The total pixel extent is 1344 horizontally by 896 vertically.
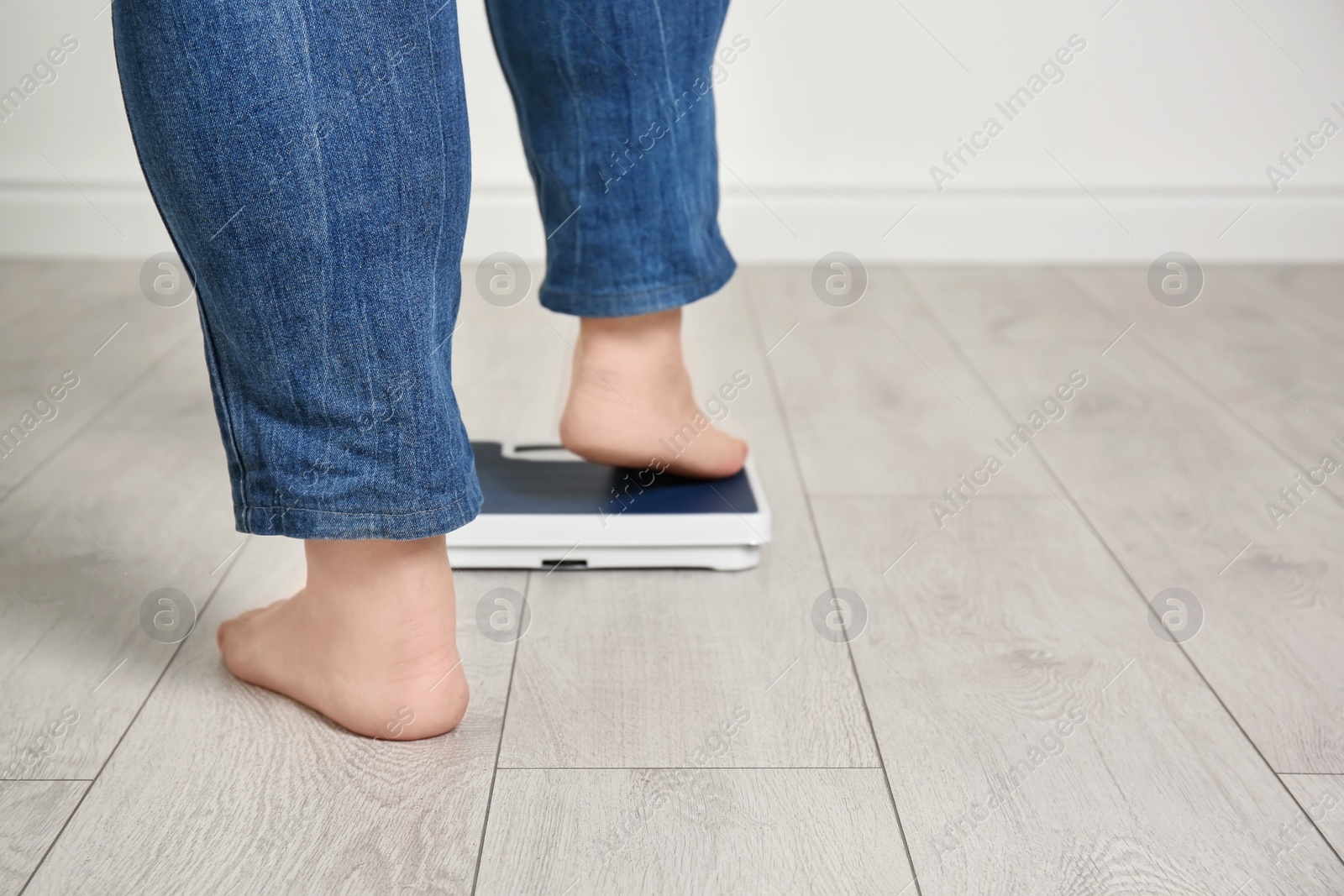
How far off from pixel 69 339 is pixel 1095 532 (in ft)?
4.15

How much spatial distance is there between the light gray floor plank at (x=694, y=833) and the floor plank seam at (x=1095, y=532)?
0.77 ft

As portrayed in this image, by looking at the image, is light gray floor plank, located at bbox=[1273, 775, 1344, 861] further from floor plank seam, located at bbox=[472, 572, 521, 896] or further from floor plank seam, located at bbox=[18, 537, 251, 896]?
floor plank seam, located at bbox=[18, 537, 251, 896]

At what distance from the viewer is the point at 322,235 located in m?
0.49

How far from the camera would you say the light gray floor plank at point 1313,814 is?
571 millimetres

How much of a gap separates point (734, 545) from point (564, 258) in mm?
262

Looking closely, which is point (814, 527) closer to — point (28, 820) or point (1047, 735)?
point (1047, 735)

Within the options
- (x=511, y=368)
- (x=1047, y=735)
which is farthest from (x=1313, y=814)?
(x=511, y=368)

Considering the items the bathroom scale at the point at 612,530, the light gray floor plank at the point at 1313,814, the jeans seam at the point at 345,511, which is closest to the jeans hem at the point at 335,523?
the jeans seam at the point at 345,511

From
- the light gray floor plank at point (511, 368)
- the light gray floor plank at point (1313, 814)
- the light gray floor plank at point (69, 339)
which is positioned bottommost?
the light gray floor plank at point (69, 339)

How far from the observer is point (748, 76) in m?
1.82

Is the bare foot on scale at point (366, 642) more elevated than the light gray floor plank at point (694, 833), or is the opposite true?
the light gray floor plank at point (694, 833)

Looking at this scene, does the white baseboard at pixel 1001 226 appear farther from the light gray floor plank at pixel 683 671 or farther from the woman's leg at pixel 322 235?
the woman's leg at pixel 322 235

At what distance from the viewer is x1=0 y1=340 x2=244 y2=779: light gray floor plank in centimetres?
66

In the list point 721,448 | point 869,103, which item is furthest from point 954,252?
point 721,448
